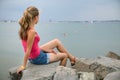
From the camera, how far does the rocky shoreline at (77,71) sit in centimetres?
294

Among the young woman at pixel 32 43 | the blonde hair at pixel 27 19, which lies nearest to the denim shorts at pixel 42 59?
the young woman at pixel 32 43

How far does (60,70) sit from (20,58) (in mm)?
3931

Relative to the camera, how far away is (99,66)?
3326 millimetres

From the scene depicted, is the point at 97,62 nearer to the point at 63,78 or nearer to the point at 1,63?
the point at 63,78

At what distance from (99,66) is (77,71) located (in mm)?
225

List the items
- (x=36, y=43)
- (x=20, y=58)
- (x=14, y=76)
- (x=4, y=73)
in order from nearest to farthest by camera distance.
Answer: (x=36, y=43)
(x=14, y=76)
(x=4, y=73)
(x=20, y=58)

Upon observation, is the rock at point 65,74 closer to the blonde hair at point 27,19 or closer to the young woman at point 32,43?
the young woman at point 32,43

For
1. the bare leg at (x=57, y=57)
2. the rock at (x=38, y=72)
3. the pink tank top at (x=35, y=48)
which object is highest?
the pink tank top at (x=35, y=48)

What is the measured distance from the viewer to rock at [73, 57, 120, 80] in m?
3.29

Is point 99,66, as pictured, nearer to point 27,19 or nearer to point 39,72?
point 39,72

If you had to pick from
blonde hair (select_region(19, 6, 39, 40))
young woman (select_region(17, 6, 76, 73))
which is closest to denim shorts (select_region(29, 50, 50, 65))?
young woman (select_region(17, 6, 76, 73))

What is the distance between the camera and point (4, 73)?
5.57 metres

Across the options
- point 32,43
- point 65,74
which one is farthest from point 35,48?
point 65,74

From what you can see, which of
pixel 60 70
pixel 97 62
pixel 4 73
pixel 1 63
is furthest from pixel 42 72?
pixel 1 63
